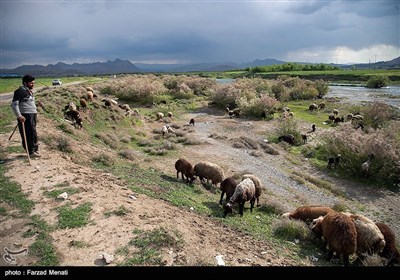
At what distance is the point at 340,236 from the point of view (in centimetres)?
787

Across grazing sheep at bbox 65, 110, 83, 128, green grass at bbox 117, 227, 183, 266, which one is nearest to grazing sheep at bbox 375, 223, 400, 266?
green grass at bbox 117, 227, 183, 266

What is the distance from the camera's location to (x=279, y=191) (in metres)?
15.0

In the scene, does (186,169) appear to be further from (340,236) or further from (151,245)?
(151,245)

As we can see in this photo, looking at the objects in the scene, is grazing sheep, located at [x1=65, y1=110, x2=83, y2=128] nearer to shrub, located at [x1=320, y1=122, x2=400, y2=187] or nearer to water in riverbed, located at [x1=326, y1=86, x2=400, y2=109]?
shrub, located at [x1=320, y1=122, x2=400, y2=187]

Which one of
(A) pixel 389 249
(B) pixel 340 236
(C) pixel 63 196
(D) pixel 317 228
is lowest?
(A) pixel 389 249

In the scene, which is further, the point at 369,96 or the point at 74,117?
the point at 369,96

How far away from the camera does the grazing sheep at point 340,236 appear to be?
25.5 ft

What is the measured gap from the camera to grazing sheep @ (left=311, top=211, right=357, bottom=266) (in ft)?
25.5

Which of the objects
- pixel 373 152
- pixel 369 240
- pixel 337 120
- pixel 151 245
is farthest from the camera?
pixel 337 120

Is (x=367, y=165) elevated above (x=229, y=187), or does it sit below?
below

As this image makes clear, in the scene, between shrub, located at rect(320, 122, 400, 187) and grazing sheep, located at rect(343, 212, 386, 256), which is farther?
shrub, located at rect(320, 122, 400, 187)

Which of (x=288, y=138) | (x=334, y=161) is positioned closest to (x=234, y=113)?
(x=288, y=138)

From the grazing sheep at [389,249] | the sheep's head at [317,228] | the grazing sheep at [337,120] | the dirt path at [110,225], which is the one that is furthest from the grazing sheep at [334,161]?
the grazing sheep at [337,120]

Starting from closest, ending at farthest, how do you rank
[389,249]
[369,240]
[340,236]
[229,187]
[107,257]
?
[107,257]
[340,236]
[369,240]
[389,249]
[229,187]
